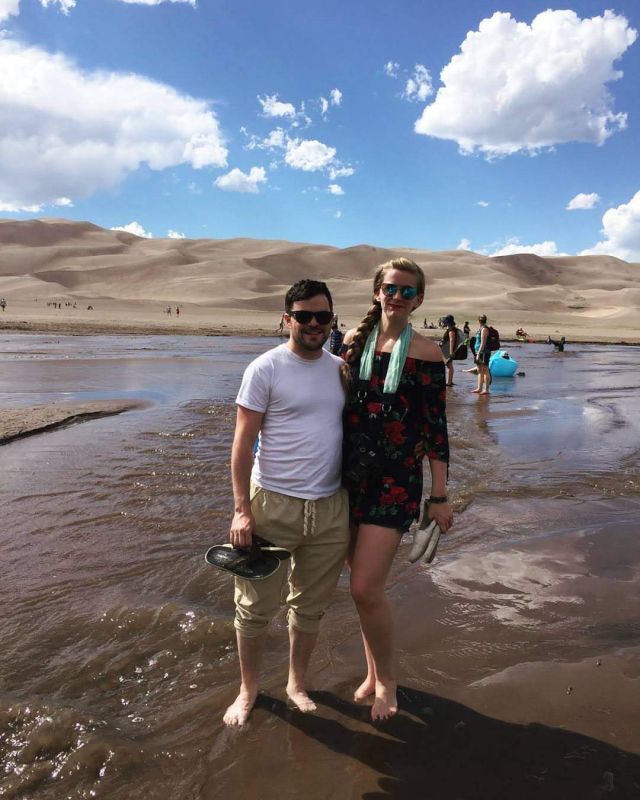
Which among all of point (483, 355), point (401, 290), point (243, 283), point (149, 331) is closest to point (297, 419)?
point (401, 290)

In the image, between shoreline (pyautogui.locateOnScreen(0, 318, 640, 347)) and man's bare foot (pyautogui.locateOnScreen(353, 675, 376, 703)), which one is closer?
man's bare foot (pyautogui.locateOnScreen(353, 675, 376, 703))

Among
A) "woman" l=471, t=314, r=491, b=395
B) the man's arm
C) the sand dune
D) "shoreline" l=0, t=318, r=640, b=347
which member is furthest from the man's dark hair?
the sand dune

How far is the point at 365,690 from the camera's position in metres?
2.79

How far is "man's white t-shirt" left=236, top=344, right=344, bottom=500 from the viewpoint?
8.36 feet

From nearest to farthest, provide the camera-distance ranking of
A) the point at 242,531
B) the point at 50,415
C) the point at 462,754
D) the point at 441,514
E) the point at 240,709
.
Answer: the point at 462,754 < the point at 242,531 < the point at 240,709 < the point at 441,514 < the point at 50,415

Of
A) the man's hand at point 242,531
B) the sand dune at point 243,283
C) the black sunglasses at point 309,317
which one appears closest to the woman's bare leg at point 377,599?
the man's hand at point 242,531

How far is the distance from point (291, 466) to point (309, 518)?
240 mm

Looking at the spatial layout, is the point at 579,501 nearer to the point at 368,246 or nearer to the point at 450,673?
the point at 450,673

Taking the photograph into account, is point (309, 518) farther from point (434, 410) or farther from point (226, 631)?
point (226, 631)

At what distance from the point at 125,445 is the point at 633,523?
564 cm

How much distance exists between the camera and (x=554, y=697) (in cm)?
271

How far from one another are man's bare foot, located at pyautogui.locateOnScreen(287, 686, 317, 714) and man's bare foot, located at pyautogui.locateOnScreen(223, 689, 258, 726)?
0.54 ft

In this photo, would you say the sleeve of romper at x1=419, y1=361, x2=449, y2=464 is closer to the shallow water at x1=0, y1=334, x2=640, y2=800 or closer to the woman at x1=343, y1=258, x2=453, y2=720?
the woman at x1=343, y1=258, x2=453, y2=720

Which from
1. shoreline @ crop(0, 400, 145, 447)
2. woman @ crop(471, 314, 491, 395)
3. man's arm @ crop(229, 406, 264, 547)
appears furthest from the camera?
woman @ crop(471, 314, 491, 395)
